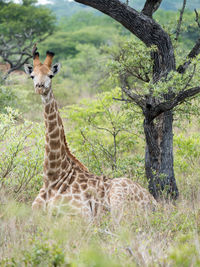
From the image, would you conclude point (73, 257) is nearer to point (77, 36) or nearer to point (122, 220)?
point (122, 220)

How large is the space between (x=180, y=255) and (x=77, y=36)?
38.6 metres

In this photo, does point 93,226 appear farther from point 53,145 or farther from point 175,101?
point 175,101

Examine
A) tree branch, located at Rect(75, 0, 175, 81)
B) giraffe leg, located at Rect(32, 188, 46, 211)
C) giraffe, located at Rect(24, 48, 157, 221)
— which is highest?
tree branch, located at Rect(75, 0, 175, 81)

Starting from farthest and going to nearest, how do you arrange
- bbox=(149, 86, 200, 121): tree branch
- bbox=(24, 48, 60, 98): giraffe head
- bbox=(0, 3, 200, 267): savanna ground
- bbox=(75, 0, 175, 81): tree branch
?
bbox=(75, 0, 175, 81): tree branch → bbox=(149, 86, 200, 121): tree branch → bbox=(24, 48, 60, 98): giraffe head → bbox=(0, 3, 200, 267): savanna ground

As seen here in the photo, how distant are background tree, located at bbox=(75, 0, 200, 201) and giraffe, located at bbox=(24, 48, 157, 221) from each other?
0.90 m

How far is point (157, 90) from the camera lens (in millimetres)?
5367

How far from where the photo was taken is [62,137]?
18.5 feet

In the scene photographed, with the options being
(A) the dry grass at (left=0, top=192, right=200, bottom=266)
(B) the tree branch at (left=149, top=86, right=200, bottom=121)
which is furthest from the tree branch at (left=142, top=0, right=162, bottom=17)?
(A) the dry grass at (left=0, top=192, right=200, bottom=266)

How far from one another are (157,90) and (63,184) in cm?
193

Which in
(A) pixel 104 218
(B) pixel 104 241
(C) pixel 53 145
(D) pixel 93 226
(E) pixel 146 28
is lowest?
(B) pixel 104 241

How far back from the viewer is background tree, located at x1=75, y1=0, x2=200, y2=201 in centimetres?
572

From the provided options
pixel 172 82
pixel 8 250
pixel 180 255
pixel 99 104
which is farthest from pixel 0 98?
pixel 180 255

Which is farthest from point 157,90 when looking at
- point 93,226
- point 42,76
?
point 93,226

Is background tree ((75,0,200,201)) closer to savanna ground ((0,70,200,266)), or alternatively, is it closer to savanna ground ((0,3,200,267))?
savanna ground ((0,3,200,267))
